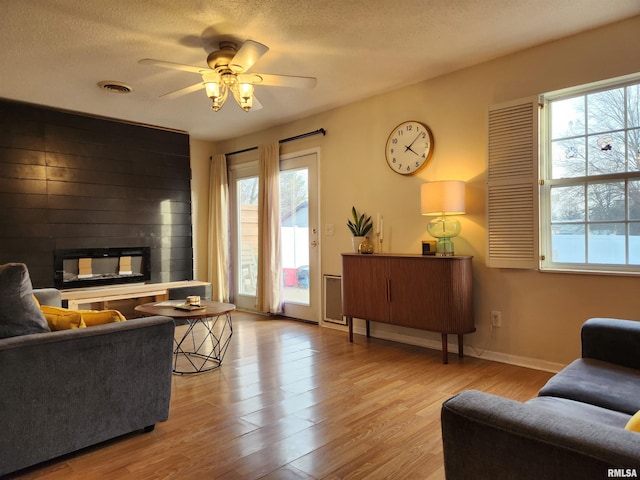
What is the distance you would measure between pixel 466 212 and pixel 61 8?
10.7 ft

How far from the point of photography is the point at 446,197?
3299mm

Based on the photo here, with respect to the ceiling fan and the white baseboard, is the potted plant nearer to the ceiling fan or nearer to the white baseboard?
the white baseboard

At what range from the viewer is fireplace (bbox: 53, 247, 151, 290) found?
4.54m

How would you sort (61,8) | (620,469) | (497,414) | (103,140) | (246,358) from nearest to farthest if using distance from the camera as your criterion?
(620,469) < (497,414) < (61,8) < (246,358) < (103,140)

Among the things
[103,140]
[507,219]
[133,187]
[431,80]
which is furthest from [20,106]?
Result: [507,219]

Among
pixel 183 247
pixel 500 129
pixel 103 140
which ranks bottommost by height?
pixel 183 247

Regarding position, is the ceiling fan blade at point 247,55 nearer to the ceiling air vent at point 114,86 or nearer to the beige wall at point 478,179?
the ceiling air vent at point 114,86

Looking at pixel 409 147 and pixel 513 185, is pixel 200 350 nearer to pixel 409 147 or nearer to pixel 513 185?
pixel 409 147

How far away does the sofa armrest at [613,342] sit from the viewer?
1849mm

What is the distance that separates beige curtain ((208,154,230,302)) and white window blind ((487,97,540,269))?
12.4 feet

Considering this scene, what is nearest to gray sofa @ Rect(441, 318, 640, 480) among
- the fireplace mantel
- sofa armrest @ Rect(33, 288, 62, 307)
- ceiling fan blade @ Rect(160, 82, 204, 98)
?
ceiling fan blade @ Rect(160, 82, 204, 98)

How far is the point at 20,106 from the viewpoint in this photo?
428 cm

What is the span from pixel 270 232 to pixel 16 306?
136 inches

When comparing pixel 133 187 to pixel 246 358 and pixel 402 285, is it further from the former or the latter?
pixel 402 285
